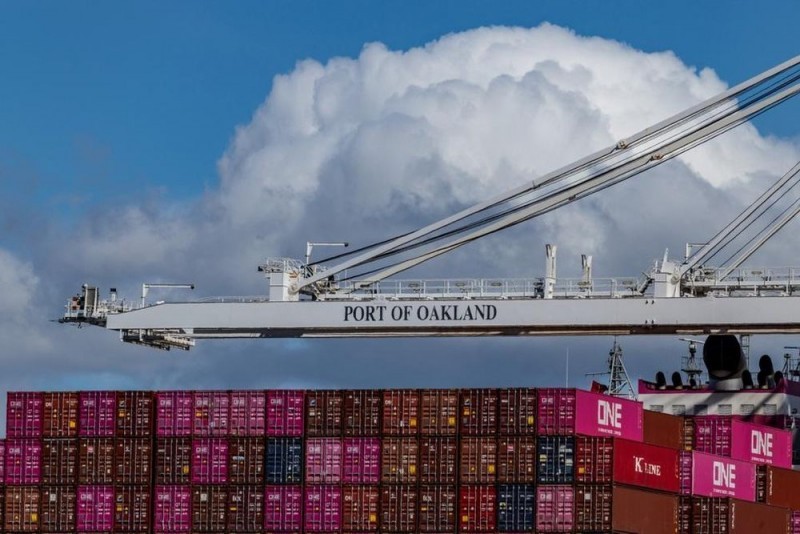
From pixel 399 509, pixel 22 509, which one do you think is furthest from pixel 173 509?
pixel 399 509

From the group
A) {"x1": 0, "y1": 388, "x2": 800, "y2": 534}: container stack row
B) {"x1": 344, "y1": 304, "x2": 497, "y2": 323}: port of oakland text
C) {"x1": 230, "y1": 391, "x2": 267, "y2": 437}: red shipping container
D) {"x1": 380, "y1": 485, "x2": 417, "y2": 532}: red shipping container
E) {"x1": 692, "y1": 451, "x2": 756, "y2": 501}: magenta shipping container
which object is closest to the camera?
{"x1": 0, "y1": 388, "x2": 800, "y2": 534}: container stack row

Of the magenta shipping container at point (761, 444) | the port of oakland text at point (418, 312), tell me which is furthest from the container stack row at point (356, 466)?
the port of oakland text at point (418, 312)

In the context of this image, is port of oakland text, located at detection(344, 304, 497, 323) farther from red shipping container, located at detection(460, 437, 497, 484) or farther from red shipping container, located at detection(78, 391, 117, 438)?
red shipping container, located at detection(78, 391, 117, 438)

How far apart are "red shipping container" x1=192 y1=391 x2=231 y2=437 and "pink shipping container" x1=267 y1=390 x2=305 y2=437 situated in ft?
4.14

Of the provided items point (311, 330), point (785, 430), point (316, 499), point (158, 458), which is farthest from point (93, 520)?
point (785, 430)

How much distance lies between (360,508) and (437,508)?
7.22ft

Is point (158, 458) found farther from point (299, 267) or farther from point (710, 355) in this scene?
point (710, 355)

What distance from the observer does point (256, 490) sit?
211 ft

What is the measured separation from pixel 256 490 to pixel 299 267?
11633 mm

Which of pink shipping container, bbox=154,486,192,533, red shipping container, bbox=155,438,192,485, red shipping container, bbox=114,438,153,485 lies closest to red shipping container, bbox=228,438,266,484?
red shipping container, bbox=155,438,192,485

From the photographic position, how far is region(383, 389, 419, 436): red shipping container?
210 ft

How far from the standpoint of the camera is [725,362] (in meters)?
83.2

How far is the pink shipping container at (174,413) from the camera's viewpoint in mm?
65750

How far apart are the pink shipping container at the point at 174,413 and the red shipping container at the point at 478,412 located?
803 centimetres
